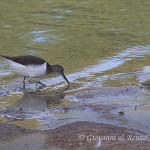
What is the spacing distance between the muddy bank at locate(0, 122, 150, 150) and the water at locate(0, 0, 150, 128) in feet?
2.35

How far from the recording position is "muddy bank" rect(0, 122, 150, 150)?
559 cm

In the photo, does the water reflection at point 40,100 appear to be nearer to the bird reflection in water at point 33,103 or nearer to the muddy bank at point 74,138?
the bird reflection in water at point 33,103

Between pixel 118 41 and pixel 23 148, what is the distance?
8.20 metres

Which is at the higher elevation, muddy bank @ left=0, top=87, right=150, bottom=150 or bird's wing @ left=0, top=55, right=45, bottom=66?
bird's wing @ left=0, top=55, right=45, bottom=66

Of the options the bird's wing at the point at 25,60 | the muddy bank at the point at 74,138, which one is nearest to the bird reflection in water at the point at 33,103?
the bird's wing at the point at 25,60

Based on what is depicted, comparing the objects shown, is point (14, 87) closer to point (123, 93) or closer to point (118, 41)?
point (123, 93)

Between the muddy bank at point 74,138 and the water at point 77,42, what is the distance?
72cm

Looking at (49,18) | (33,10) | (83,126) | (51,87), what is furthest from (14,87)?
(33,10)

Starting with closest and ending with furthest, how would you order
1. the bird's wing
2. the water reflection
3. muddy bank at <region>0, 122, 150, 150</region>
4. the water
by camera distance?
muddy bank at <region>0, 122, 150, 150</region>
the water reflection
the bird's wing
the water

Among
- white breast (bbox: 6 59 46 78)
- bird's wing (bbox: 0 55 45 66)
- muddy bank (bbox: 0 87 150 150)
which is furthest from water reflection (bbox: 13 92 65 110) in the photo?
bird's wing (bbox: 0 55 45 66)

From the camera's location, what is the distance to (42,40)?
13227 millimetres

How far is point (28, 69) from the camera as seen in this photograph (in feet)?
30.8

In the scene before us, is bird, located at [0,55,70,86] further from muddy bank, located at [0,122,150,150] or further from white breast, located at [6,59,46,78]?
muddy bank, located at [0,122,150,150]

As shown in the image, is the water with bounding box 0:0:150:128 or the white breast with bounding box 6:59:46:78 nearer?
the white breast with bounding box 6:59:46:78
